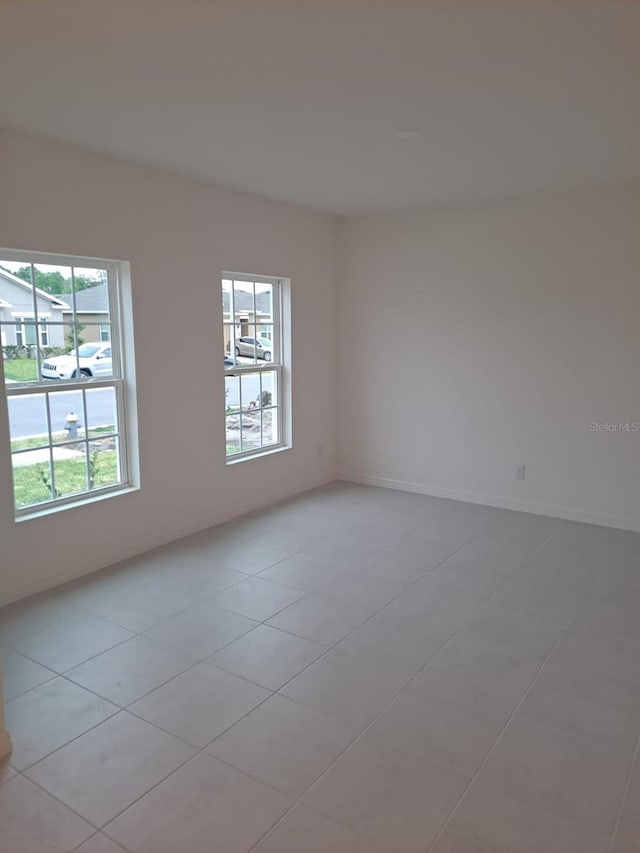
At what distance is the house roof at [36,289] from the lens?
3301 millimetres

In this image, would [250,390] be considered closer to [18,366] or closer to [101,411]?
[101,411]

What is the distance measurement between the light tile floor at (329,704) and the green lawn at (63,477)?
0.56 meters

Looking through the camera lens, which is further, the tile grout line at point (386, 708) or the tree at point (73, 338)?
the tree at point (73, 338)

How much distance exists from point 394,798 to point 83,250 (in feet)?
10.5

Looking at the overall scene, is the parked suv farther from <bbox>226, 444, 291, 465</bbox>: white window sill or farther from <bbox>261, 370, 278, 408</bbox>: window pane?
<bbox>226, 444, 291, 465</bbox>: white window sill

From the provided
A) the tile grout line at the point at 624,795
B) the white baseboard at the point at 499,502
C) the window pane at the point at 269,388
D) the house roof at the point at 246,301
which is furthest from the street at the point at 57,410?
the tile grout line at the point at 624,795

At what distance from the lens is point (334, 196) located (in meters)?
4.72

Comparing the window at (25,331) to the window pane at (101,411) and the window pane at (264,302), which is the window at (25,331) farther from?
the window pane at (264,302)

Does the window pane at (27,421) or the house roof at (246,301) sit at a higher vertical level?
the house roof at (246,301)

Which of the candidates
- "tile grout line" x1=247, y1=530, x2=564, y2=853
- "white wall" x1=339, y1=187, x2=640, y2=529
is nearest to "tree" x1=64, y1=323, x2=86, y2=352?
"tile grout line" x1=247, y1=530, x2=564, y2=853

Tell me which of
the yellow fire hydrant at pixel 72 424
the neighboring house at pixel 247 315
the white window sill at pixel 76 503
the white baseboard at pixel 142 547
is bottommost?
the white baseboard at pixel 142 547

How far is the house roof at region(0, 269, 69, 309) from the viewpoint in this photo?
10.8 ft

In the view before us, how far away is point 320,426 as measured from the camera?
5.80 m

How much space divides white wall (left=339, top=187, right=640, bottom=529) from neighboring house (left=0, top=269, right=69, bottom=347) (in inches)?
115
